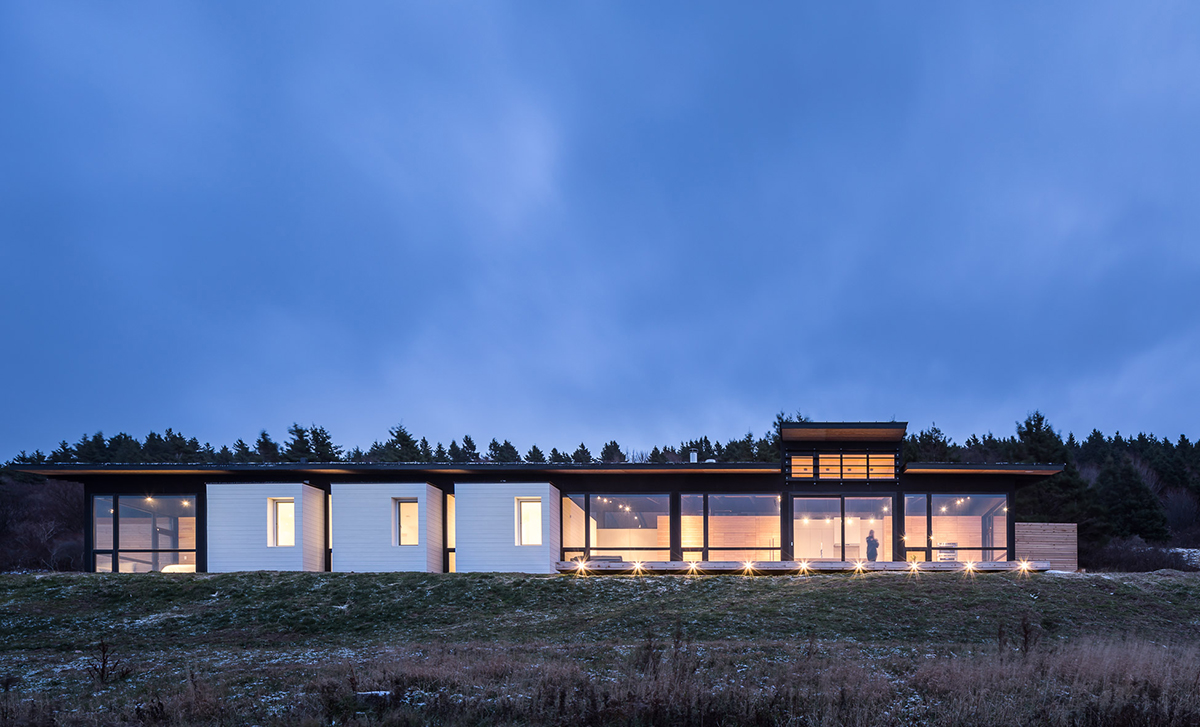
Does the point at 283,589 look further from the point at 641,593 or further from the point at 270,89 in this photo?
the point at 270,89

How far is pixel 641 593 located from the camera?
49.4ft

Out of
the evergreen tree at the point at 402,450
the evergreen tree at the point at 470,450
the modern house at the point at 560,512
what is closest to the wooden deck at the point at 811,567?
the modern house at the point at 560,512

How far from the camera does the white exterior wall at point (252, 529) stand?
19109mm

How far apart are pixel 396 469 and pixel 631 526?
648cm

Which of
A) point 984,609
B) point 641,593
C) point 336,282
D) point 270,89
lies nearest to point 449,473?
point 641,593

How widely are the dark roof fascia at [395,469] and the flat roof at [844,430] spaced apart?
3.44ft

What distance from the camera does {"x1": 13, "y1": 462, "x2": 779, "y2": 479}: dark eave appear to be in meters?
18.8

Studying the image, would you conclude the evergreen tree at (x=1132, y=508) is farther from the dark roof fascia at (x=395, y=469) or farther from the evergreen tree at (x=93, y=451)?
the evergreen tree at (x=93, y=451)

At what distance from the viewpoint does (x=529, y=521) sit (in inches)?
767

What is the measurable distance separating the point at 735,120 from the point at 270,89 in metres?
46.9

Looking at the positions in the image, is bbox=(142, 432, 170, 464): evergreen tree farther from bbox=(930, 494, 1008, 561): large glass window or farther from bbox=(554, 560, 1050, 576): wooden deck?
bbox=(930, 494, 1008, 561): large glass window

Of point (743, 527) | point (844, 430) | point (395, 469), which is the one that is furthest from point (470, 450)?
point (844, 430)

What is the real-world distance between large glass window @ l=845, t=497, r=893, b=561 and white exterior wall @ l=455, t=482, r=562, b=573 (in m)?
8.01

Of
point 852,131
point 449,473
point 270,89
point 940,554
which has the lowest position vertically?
point 940,554
